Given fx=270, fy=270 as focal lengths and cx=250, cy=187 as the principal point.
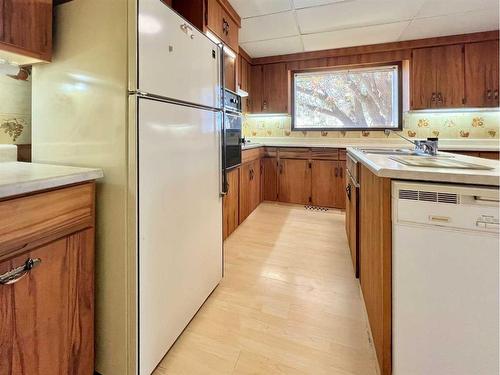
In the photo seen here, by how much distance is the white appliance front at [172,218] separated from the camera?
3.51ft

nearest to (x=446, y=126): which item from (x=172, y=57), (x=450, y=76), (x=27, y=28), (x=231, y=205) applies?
(x=450, y=76)

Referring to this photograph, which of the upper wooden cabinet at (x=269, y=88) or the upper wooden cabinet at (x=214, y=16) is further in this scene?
the upper wooden cabinet at (x=269, y=88)

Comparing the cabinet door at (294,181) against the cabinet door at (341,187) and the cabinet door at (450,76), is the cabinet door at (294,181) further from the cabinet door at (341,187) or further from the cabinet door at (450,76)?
the cabinet door at (450,76)

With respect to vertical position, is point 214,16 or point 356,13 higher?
point 356,13

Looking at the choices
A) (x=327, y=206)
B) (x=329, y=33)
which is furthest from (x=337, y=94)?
(x=327, y=206)

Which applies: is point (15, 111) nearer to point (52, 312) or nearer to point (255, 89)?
point (52, 312)

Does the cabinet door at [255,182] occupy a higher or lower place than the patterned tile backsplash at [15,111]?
lower

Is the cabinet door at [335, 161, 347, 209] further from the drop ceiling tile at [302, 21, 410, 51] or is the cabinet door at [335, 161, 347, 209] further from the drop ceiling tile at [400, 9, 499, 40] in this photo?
the drop ceiling tile at [400, 9, 499, 40]

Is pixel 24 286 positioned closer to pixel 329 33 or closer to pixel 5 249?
pixel 5 249

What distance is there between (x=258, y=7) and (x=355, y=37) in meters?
1.51

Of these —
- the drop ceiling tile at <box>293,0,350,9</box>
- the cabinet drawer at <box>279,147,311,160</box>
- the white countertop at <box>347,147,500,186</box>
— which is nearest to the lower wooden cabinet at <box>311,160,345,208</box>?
the cabinet drawer at <box>279,147,311,160</box>

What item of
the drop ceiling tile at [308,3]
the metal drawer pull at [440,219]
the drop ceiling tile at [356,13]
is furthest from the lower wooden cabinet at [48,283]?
the drop ceiling tile at [356,13]

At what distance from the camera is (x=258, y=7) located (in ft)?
8.91

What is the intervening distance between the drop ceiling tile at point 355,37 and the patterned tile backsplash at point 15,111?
3148mm
